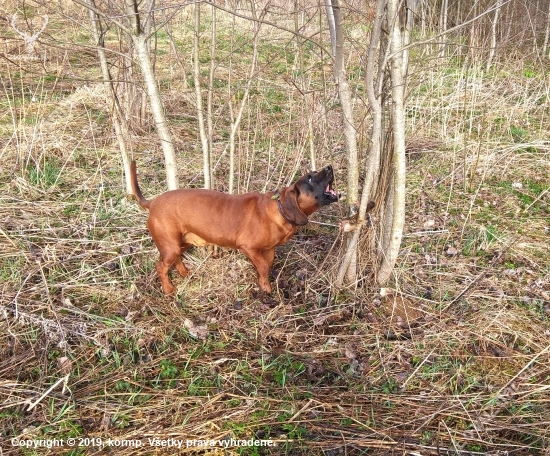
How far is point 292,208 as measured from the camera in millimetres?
3336

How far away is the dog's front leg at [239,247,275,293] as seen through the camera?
364 centimetres

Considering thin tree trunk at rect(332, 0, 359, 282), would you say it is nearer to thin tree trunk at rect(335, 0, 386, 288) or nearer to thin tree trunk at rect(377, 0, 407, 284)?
thin tree trunk at rect(335, 0, 386, 288)

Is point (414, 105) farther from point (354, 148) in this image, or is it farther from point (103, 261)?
point (103, 261)

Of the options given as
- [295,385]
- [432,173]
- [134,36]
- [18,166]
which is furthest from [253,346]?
[18,166]

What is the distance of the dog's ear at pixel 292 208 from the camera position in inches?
131

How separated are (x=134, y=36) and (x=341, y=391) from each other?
9.74ft

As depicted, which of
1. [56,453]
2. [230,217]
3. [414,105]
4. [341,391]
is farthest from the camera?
[414,105]

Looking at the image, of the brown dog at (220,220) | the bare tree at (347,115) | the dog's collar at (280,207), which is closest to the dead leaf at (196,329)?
the brown dog at (220,220)

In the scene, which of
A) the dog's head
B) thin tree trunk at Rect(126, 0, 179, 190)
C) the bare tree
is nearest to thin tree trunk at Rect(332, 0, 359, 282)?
the bare tree

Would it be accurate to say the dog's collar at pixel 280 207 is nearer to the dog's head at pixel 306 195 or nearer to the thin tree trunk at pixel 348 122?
the dog's head at pixel 306 195

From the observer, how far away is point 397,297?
3627 millimetres

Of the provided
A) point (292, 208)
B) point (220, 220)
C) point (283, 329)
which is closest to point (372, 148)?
point (292, 208)

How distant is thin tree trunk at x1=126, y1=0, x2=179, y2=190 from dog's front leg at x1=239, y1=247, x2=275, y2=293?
1.00 metres

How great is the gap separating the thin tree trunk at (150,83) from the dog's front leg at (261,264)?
39.4 inches
